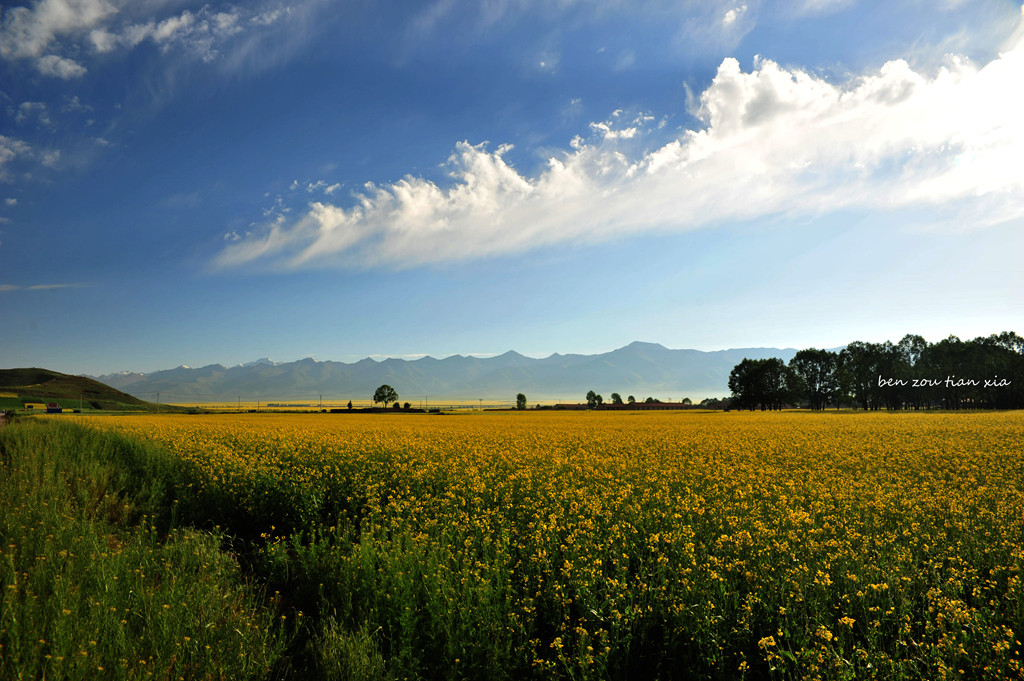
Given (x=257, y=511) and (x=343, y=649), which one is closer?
(x=343, y=649)

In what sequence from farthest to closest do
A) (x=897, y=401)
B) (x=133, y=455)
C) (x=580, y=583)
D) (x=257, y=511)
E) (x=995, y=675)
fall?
(x=897, y=401)
(x=133, y=455)
(x=257, y=511)
(x=580, y=583)
(x=995, y=675)

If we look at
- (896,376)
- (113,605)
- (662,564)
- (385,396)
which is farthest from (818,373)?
(113,605)

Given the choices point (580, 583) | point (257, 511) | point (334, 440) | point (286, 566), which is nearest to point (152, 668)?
point (286, 566)

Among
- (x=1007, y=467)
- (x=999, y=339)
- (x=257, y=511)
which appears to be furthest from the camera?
(x=999, y=339)

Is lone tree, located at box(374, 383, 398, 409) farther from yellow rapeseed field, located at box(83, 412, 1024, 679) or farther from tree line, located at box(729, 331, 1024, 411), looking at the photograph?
yellow rapeseed field, located at box(83, 412, 1024, 679)

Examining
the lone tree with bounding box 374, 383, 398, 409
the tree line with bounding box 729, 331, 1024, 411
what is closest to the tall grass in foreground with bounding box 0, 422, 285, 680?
the tree line with bounding box 729, 331, 1024, 411

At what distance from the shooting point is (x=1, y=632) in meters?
4.05

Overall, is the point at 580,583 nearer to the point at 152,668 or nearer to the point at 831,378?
the point at 152,668

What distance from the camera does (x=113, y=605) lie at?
192 inches

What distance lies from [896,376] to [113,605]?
4633 inches

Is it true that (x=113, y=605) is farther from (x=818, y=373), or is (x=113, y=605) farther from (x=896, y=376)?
(x=818, y=373)

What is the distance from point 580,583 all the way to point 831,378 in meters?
117

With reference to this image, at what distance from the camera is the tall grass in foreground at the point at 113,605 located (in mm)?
3973

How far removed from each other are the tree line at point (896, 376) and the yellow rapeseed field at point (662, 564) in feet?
295
